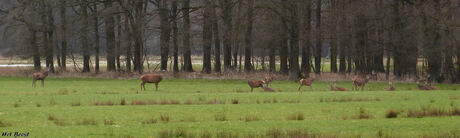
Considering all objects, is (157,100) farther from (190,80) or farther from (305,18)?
(305,18)

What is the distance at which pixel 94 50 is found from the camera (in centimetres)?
6481

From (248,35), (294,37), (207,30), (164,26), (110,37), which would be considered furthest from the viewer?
(110,37)

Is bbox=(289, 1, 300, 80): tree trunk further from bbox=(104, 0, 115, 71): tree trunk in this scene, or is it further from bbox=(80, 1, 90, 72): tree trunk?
bbox=(80, 1, 90, 72): tree trunk

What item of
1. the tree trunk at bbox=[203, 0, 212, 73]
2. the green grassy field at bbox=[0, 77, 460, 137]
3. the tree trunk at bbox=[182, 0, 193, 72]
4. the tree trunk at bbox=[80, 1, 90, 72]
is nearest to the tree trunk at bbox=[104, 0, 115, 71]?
the tree trunk at bbox=[80, 1, 90, 72]

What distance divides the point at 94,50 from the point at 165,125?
49.4 metres

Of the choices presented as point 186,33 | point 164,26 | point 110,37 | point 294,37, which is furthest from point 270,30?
point 110,37

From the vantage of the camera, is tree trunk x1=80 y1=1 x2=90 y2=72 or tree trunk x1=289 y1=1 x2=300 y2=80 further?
tree trunk x1=80 y1=1 x2=90 y2=72

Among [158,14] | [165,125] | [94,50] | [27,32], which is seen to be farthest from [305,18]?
[165,125]

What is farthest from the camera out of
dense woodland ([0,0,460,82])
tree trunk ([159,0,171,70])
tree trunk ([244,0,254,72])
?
tree trunk ([159,0,171,70])

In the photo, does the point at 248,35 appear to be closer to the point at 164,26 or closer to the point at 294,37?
the point at 294,37

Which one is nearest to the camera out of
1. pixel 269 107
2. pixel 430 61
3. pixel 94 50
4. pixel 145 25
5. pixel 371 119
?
pixel 371 119

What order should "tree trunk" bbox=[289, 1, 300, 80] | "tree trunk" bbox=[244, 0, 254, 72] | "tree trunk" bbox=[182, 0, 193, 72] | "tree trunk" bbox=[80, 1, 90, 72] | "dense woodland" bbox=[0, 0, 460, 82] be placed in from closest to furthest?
"dense woodland" bbox=[0, 0, 460, 82], "tree trunk" bbox=[289, 1, 300, 80], "tree trunk" bbox=[244, 0, 254, 72], "tree trunk" bbox=[182, 0, 193, 72], "tree trunk" bbox=[80, 1, 90, 72]

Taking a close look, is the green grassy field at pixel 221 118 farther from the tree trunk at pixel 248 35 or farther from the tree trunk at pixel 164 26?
the tree trunk at pixel 164 26

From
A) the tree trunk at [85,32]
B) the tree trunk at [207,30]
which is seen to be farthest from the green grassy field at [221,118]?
the tree trunk at [85,32]
